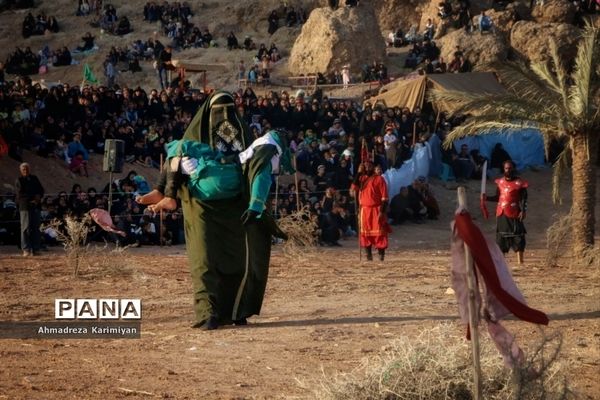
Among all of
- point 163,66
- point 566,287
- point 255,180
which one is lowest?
point 566,287

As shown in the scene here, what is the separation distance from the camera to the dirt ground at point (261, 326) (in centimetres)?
809

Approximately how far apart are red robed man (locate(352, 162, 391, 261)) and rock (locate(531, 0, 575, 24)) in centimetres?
2600

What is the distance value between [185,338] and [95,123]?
14178 millimetres

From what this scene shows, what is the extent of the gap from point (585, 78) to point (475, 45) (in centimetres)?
2279

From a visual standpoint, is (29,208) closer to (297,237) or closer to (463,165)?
(297,237)

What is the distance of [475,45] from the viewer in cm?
3872

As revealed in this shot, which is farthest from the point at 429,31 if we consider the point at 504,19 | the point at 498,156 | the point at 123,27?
the point at 498,156

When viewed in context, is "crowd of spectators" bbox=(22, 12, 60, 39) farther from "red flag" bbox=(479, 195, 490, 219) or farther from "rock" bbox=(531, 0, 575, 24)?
"red flag" bbox=(479, 195, 490, 219)

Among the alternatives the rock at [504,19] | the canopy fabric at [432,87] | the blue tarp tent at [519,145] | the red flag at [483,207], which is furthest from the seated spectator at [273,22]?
the red flag at [483,207]

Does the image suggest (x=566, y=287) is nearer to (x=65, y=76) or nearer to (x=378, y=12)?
(x=65, y=76)

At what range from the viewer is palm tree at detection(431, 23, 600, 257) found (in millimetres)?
16422

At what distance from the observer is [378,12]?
46.5 meters

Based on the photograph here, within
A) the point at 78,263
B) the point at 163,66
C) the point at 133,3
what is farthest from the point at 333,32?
the point at 78,263

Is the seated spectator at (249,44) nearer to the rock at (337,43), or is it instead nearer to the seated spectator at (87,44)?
the rock at (337,43)
